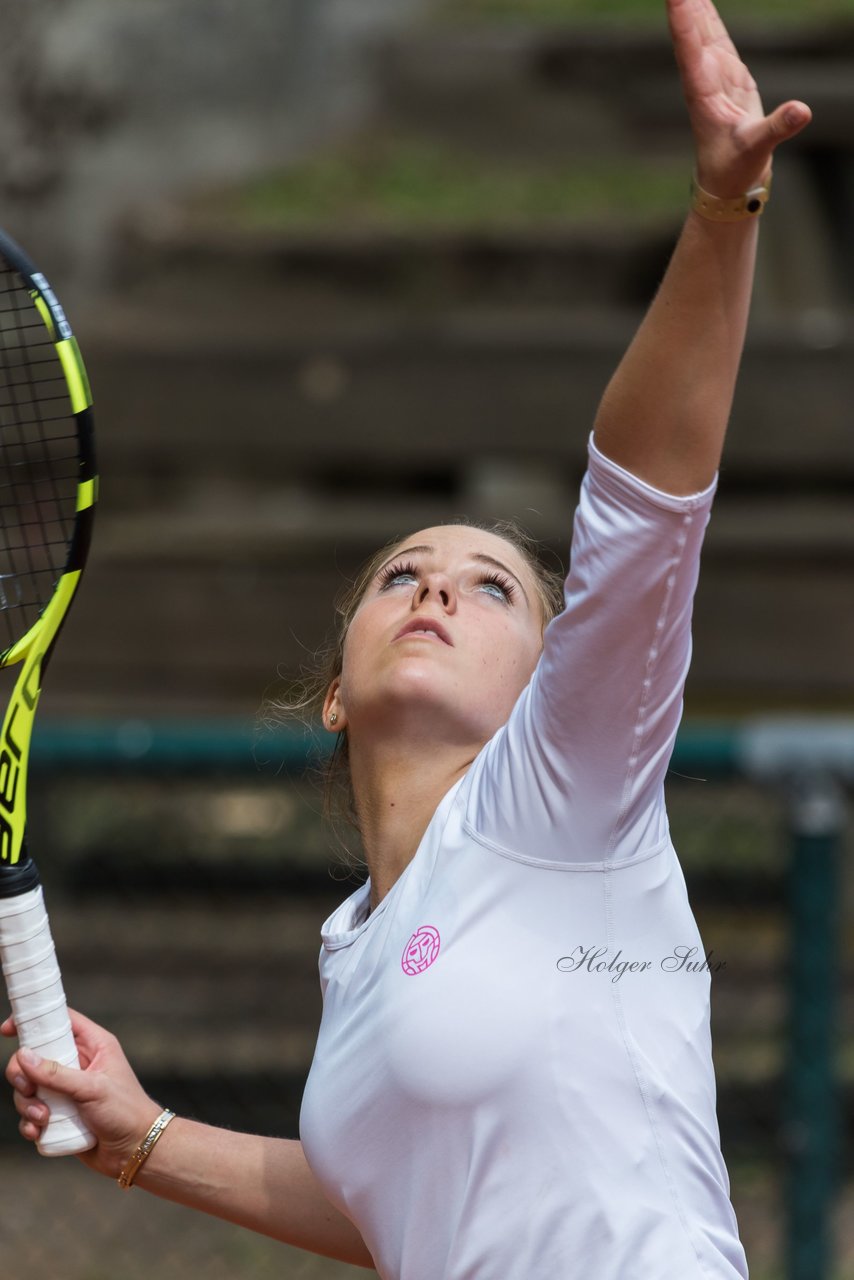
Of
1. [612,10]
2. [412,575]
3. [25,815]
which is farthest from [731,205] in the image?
[612,10]

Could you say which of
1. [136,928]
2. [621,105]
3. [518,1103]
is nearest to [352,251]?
[621,105]

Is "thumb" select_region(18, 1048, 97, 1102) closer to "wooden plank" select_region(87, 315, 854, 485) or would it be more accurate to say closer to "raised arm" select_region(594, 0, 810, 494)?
"raised arm" select_region(594, 0, 810, 494)

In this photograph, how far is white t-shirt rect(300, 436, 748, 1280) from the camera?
1.53 metres

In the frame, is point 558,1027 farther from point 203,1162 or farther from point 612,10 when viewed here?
point 612,10

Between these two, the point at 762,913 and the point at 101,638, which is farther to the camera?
the point at 101,638

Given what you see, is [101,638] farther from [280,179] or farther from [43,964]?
[43,964]

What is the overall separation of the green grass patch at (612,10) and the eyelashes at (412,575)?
6215mm

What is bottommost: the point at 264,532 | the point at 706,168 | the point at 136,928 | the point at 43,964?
the point at 136,928

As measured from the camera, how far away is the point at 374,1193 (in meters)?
1.70

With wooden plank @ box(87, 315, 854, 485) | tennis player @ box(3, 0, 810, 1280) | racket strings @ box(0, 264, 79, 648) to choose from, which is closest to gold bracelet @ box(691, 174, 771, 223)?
tennis player @ box(3, 0, 810, 1280)

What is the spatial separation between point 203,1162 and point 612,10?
282 inches

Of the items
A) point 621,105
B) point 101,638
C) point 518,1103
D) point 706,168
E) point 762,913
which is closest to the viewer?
point 706,168

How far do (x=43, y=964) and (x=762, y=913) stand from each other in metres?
2.53

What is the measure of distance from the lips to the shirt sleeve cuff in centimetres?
43
